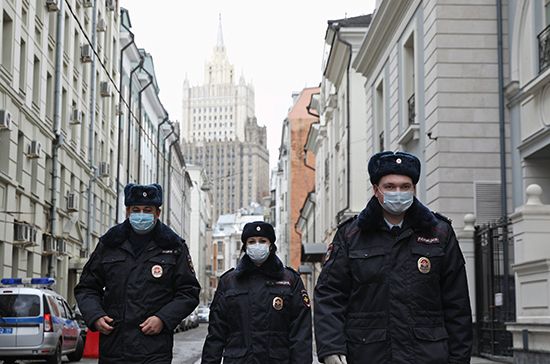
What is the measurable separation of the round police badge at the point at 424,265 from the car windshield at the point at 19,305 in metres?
12.2

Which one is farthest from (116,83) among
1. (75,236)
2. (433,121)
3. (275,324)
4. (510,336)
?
(275,324)

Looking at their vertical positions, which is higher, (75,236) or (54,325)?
(75,236)

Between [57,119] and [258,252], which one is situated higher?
[57,119]

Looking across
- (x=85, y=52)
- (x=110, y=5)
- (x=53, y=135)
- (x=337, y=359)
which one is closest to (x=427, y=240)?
(x=337, y=359)

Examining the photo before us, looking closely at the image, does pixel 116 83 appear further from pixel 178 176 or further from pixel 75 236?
pixel 178 176

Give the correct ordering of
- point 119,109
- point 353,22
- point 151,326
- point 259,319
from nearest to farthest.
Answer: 1. point 151,326
2. point 259,319
3. point 353,22
4. point 119,109

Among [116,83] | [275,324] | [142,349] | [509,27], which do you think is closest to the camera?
[142,349]

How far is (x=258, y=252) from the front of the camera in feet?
22.1

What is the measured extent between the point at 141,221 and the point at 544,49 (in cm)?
1133

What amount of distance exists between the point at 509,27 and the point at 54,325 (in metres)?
10.8

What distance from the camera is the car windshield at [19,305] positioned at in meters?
15.5

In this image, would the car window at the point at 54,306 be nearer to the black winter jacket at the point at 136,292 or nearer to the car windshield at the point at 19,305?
the car windshield at the point at 19,305

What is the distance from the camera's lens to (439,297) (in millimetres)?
4906

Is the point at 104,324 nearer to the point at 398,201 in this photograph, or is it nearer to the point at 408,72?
the point at 398,201
